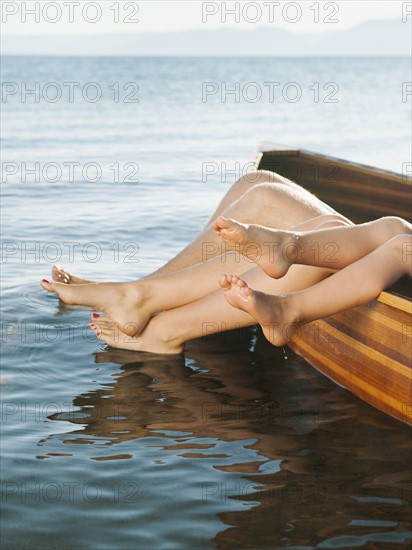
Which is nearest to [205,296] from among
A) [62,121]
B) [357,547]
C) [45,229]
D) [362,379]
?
[362,379]

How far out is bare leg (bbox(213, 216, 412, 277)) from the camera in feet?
8.63

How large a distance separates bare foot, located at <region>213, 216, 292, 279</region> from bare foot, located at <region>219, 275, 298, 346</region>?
0.09 m

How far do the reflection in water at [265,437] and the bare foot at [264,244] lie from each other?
58 centimetres

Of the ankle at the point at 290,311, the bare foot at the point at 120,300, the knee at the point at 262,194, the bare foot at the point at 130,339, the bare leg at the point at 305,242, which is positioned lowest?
the bare foot at the point at 130,339

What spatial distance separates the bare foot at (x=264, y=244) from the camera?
262 cm

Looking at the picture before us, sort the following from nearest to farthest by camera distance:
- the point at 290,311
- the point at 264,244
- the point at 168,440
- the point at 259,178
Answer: the point at 264,244
the point at 290,311
the point at 168,440
the point at 259,178

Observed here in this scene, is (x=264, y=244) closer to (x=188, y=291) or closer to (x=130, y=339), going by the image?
(x=188, y=291)

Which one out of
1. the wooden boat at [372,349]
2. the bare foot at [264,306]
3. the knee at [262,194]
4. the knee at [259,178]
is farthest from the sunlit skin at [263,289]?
the knee at [259,178]

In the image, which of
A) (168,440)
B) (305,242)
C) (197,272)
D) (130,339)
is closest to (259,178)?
(197,272)

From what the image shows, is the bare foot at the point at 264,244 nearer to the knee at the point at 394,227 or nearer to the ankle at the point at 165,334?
the knee at the point at 394,227

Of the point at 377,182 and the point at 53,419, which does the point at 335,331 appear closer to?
the point at 53,419

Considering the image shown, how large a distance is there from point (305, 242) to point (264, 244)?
15 centimetres

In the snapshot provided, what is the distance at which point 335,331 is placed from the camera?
322 cm

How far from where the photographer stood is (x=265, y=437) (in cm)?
294
